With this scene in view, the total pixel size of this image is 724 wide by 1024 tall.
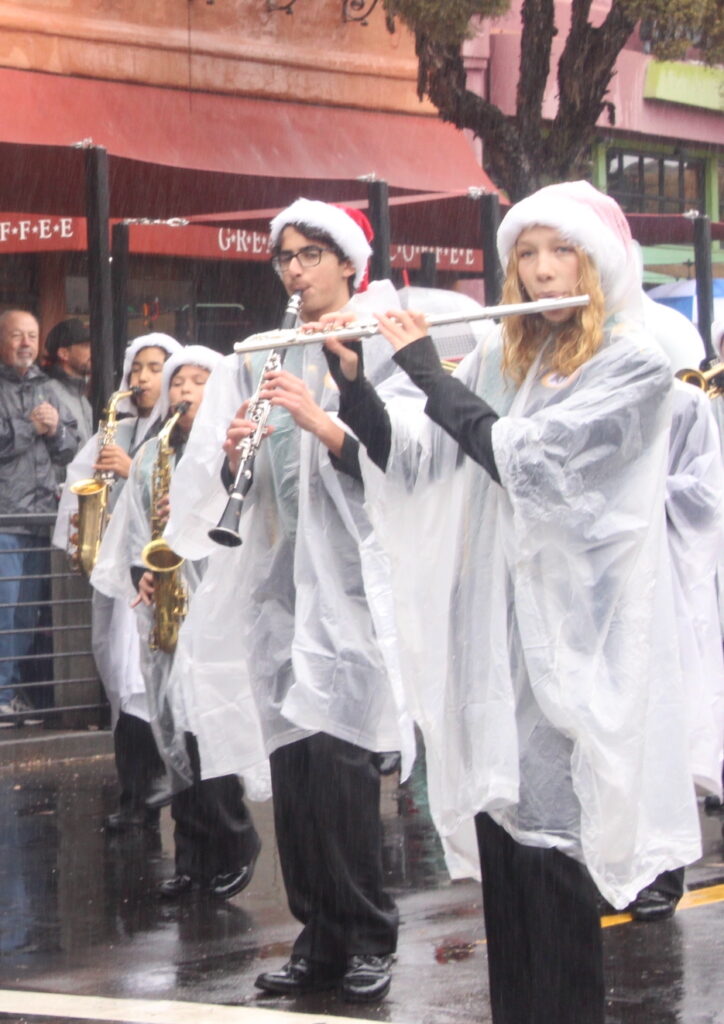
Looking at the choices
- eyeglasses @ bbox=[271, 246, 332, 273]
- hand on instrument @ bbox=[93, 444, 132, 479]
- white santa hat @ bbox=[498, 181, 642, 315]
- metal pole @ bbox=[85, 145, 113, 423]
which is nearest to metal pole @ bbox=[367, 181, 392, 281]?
metal pole @ bbox=[85, 145, 113, 423]

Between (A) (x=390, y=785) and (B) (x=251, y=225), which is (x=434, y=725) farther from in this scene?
(B) (x=251, y=225)

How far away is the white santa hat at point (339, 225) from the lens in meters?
5.18

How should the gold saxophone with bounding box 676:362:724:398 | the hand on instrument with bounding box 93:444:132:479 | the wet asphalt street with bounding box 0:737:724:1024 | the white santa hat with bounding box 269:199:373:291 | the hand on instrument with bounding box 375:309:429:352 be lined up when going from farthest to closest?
the hand on instrument with bounding box 93:444:132:479, the gold saxophone with bounding box 676:362:724:398, the white santa hat with bounding box 269:199:373:291, the wet asphalt street with bounding box 0:737:724:1024, the hand on instrument with bounding box 375:309:429:352

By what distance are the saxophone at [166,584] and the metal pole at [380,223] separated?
481 centimetres

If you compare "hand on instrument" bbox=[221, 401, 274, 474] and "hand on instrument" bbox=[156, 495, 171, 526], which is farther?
"hand on instrument" bbox=[156, 495, 171, 526]

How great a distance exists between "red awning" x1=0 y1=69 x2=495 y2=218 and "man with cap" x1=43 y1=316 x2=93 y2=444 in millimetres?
1033

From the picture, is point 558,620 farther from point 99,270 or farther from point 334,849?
point 99,270

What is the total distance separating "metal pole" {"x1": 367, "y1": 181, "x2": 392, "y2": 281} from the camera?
448 inches

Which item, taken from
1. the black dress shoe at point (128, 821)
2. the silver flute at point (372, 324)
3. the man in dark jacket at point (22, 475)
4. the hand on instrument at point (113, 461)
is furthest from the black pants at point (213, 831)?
the man in dark jacket at point (22, 475)

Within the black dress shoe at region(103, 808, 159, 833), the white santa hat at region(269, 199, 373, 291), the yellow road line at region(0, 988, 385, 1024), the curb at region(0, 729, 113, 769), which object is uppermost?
the white santa hat at region(269, 199, 373, 291)

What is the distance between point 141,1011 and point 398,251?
12018mm

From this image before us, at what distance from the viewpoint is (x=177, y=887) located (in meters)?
6.37

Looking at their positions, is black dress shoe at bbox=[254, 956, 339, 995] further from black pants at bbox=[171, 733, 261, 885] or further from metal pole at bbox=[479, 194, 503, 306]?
metal pole at bbox=[479, 194, 503, 306]

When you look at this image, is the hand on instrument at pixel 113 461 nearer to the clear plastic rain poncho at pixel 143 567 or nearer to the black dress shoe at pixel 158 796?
the clear plastic rain poncho at pixel 143 567
